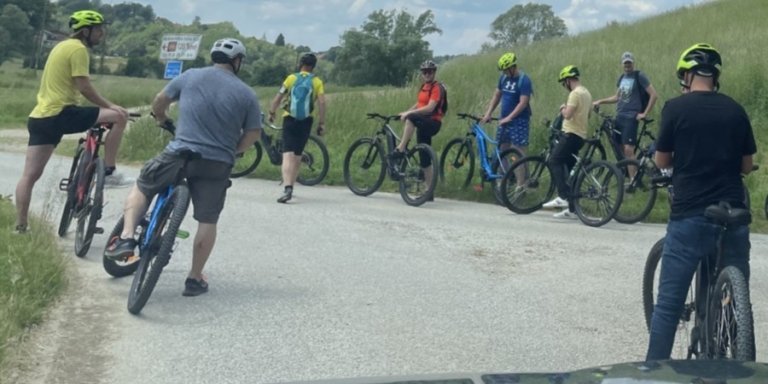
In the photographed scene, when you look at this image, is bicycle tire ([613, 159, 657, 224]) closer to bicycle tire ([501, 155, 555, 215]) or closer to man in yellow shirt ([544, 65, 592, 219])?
man in yellow shirt ([544, 65, 592, 219])

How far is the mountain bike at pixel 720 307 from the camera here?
15.9 feet

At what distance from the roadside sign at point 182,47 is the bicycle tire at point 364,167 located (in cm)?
736

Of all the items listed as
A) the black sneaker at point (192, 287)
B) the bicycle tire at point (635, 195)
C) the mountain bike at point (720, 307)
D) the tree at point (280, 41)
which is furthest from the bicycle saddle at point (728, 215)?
the tree at point (280, 41)

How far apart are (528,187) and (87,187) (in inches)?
215

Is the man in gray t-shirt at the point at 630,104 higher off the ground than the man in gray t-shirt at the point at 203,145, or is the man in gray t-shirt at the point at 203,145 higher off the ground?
the man in gray t-shirt at the point at 630,104

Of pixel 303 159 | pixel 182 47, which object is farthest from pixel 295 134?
pixel 182 47

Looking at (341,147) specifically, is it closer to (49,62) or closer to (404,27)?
(49,62)

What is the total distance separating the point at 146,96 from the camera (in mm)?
38531

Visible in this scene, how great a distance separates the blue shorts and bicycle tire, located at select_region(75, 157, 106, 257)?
19.7 ft

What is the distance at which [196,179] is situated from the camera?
7289 mm

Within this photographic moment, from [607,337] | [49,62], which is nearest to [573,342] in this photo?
[607,337]

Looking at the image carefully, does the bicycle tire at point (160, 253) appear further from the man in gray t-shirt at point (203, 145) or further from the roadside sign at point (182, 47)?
the roadside sign at point (182, 47)

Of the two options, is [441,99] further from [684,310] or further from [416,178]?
[684,310]

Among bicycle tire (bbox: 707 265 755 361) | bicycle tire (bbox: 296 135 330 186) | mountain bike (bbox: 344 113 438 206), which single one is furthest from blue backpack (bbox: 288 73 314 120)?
bicycle tire (bbox: 707 265 755 361)
